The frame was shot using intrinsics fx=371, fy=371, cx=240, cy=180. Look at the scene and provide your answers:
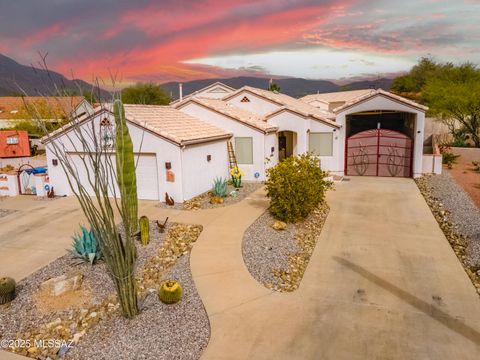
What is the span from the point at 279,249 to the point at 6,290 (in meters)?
7.00

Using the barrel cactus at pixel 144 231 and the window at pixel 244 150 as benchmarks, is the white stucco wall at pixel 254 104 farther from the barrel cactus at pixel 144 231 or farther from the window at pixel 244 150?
the barrel cactus at pixel 144 231

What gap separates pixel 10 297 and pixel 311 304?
6.80m

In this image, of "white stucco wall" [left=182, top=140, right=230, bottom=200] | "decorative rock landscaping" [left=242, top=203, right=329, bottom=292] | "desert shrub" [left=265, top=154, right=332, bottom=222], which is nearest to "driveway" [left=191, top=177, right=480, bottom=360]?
"decorative rock landscaping" [left=242, top=203, right=329, bottom=292]

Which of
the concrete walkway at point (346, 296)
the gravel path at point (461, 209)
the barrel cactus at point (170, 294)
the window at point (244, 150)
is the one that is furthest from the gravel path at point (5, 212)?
the gravel path at point (461, 209)

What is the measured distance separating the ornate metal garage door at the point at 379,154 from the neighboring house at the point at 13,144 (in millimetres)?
26619

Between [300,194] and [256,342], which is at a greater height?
[300,194]

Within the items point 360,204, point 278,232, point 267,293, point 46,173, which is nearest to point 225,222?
point 278,232

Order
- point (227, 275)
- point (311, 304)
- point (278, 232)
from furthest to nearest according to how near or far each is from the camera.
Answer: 1. point (278, 232)
2. point (227, 275)
3. point (311, 304)

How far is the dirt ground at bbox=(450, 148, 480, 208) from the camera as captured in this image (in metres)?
18.2

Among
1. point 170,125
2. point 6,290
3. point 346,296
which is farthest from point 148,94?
point 346,296

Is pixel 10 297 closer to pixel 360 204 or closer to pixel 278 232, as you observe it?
pixel 278 232

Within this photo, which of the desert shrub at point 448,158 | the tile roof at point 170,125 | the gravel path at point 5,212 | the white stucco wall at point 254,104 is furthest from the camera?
the desert shrub at point 448,158

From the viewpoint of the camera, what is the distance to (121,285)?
23.6ft

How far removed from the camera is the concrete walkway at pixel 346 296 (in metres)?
6.58
